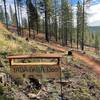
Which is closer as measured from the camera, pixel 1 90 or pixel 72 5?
pixel 1 90

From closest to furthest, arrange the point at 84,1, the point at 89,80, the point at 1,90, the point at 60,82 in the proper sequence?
Answer: the point at 1,90, the point at 60,82, the point at 89,80, the point at 84,1

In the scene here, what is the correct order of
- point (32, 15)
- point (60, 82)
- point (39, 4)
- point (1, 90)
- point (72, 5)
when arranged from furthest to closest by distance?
1. point (72, 5)
2. point (32, 15)
3. point (39, 4)
4. point (60, 82)
5. point (1, 90)

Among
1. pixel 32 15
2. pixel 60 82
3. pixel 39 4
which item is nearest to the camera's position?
pixel 60 82

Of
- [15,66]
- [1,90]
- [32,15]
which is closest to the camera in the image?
[1,90]

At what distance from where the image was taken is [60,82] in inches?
551

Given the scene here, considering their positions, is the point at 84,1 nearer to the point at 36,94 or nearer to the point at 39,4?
the point at 39,4

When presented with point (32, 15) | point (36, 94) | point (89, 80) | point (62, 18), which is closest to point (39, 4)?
point (32, 15)

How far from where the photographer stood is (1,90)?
38.5ft

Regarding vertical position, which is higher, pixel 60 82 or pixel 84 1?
pixel 84 1

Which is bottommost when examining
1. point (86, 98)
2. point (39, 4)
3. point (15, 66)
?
point (86, 98)

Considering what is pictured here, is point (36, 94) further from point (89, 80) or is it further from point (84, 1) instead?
point (84, 1)

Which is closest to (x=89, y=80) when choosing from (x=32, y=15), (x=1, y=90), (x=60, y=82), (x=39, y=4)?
(x=60, y=82)

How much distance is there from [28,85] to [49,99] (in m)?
1.26

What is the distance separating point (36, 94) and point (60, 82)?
2040 mm
